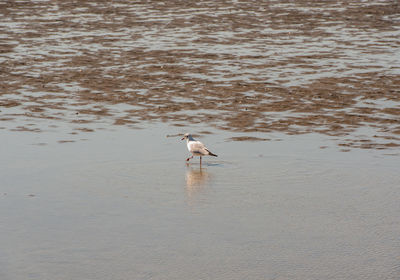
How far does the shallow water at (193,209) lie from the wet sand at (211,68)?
5.65ft

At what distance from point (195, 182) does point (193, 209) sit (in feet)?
5.43

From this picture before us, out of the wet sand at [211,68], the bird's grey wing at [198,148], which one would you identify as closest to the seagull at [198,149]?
the bird's grey wing at [198,148]

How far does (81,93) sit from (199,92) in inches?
118

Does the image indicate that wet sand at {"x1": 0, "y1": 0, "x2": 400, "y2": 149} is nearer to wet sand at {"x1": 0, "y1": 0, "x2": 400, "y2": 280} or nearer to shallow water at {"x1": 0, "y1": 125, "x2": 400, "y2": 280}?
wet sand at {"x1": 0, "y1": 0, "x2": 400, "y2": 280}

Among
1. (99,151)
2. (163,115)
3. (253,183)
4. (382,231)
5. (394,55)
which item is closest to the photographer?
(382,231)

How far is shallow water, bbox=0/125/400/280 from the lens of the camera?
1036 cm

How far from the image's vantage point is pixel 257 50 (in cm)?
2841

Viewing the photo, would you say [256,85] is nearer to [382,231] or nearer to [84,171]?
[84,171]

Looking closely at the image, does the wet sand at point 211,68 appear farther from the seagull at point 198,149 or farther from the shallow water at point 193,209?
the seagull at point 198,149

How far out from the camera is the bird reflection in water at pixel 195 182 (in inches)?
527

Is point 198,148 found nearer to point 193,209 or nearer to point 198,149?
point 198,149

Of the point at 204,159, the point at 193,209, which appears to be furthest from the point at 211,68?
the point at 193,209

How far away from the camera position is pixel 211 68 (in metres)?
25.0

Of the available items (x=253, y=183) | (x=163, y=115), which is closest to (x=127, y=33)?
(x=163, y=115)
